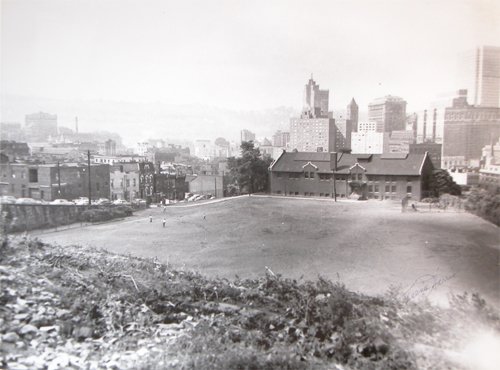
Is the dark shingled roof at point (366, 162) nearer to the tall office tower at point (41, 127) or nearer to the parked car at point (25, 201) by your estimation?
the tall office tower at point (41, 127)

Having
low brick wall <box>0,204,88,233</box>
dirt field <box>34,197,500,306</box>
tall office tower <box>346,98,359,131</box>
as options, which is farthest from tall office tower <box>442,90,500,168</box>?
low brick wall <box>0,204,88,233</box>

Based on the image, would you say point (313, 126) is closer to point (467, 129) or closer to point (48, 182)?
point (467, 129)

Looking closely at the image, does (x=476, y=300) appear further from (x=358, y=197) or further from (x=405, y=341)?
(x=358, y=197)

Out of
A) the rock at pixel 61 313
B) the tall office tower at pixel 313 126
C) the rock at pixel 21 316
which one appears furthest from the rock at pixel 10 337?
the tall office tower at pixel 313 126

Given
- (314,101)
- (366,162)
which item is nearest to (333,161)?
(366,162)

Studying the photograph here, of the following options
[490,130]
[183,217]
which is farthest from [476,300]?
[183,217]

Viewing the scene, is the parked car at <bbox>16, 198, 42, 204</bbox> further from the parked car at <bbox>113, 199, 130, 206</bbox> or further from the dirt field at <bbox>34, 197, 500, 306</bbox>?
the parked car at <bbox>113, 199, 130, 206</bbox>
